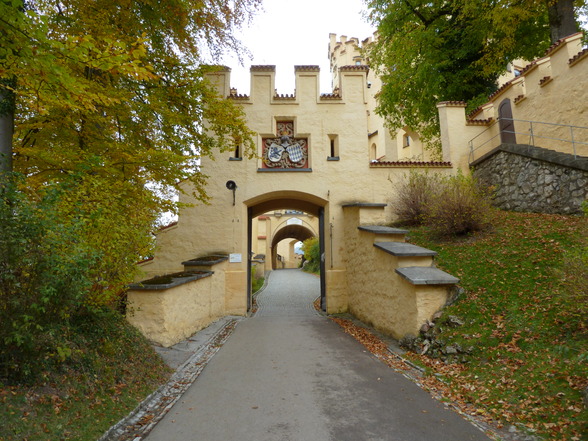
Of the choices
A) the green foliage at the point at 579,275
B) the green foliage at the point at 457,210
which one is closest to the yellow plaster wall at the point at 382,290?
the green foliage at the point at 457,210

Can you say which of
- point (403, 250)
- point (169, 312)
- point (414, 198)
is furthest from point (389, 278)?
point (169, 312)

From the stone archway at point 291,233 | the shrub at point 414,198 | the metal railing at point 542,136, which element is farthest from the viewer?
the stone archway at point 291,233

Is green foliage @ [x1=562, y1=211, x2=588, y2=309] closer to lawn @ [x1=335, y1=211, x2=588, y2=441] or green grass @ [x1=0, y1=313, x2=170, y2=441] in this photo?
lawn @ [x1=335, y1=211, x2=588, y2=441]

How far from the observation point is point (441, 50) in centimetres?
1570

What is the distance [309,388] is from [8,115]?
6.38m

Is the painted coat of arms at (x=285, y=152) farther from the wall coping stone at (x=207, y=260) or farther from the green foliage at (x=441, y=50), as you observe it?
the green foliage at (x=441, y=50)

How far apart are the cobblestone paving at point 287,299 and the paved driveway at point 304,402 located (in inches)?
197

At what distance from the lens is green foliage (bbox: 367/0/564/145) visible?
14.5 meters

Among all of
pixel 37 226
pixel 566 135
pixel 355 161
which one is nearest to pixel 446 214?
pixel 355 161

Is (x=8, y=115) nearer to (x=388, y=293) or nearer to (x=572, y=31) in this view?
(x=388, y=293)

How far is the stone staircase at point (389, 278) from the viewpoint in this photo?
640 centimetres

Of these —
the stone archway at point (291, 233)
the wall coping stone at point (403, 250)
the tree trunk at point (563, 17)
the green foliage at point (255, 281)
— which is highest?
the tree trunk at point (563, 17)

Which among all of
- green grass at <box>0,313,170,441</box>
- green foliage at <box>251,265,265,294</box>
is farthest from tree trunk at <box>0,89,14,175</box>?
green foliage at <box>251,265,265,294</box>

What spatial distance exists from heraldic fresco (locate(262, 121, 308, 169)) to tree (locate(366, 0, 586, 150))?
7617mm
